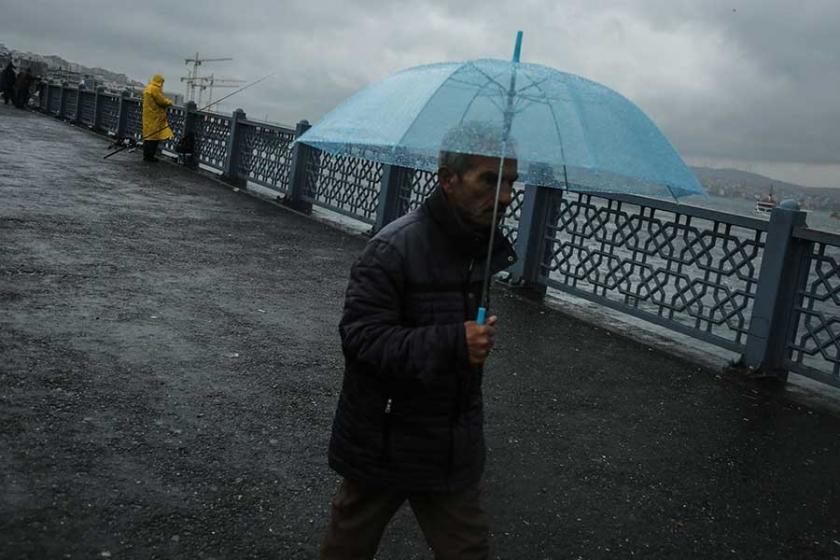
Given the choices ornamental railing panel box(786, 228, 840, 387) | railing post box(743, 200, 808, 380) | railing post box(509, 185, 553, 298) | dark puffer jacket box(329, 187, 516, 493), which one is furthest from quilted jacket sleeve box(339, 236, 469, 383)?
railing post box(509, 185, 553, 298)

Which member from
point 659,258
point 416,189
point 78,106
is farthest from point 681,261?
point 78,106

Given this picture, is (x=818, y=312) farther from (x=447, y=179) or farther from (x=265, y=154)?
(x=265, y=154)

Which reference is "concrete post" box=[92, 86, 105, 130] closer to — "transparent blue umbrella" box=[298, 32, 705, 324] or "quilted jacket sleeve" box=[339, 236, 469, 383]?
"transparent blue umbrella" box=[298, 32, 705, 324]

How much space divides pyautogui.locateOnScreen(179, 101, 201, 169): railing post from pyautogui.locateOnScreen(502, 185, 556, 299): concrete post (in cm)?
1274

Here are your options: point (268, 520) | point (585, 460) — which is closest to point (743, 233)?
point (585, 460)

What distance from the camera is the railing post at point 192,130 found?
20125 mm

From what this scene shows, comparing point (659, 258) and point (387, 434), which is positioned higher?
point (659, 258)

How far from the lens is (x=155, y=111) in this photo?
761 inches

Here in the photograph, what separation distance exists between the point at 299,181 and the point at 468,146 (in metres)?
12.9

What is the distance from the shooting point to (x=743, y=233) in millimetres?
7219

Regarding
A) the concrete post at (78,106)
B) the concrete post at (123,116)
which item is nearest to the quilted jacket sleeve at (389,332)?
the concrete post at (123,116)

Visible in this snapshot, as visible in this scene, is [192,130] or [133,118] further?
[133,118]

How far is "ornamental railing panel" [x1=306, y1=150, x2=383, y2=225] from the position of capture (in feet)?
41.6

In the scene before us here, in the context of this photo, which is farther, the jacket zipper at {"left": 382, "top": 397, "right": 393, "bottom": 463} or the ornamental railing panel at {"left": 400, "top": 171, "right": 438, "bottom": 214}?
the ornamental railing panel at {"left": 400, "top": 171, "right": 438, "bottom": 214}
